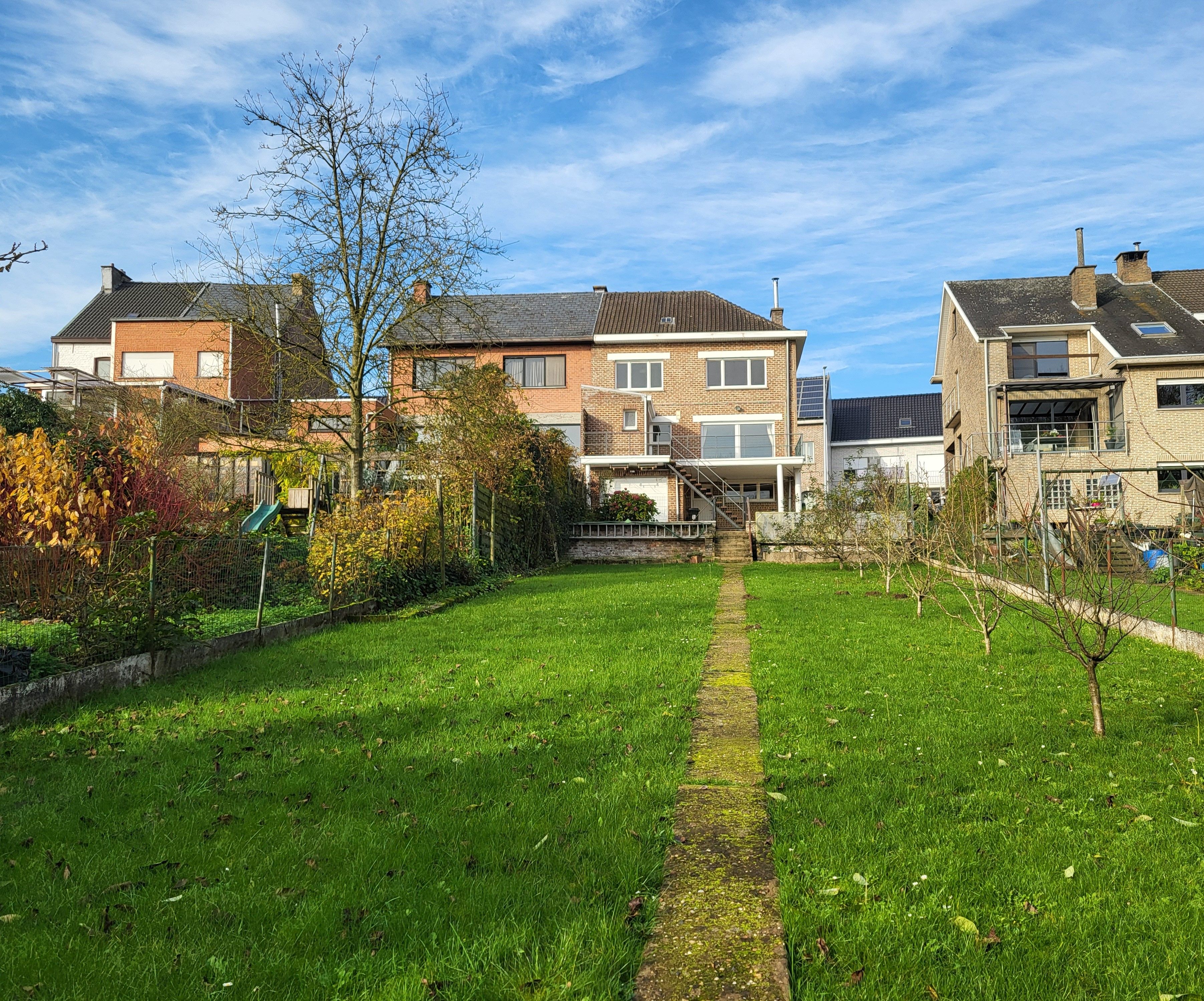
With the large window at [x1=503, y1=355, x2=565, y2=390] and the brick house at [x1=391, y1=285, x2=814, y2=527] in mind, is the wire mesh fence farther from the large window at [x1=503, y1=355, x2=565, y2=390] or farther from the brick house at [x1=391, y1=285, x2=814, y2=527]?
the large window at [x1=503, y1=355, x2=565, y2=390]

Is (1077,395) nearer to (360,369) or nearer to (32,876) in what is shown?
(360,369)

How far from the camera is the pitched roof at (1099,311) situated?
30.2 m

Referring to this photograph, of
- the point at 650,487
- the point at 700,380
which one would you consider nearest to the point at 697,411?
the point at 700,380

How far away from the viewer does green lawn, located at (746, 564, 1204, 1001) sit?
3.00 meters

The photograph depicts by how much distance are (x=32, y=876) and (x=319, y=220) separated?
1601cm

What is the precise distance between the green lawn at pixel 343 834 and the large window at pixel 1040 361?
29185 mm

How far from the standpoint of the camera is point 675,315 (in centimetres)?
3659

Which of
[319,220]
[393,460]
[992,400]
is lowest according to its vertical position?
[393,460]

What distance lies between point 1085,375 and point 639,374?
53.2 ft

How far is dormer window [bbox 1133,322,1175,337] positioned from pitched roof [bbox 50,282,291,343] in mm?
34642

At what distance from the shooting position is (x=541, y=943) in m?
3.11

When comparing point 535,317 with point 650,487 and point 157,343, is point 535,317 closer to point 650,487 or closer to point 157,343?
point 650,487

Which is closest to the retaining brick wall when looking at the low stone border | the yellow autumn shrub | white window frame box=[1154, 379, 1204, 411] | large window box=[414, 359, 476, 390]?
large window box=[414, 359, 476, 390]

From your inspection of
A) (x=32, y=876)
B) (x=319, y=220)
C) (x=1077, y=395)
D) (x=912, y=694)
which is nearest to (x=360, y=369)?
(x=319, y=220)
